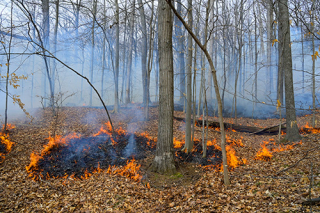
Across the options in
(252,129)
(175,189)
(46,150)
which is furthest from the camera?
(252,129)

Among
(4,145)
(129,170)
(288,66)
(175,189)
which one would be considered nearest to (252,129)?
(288,66)

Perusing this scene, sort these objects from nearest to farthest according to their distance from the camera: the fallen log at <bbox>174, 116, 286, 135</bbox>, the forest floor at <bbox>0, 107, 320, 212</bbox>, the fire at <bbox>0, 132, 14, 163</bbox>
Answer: the forest floor at <bbox>0, 107, 320, 212</bbox>, the fire at <bbox>0, 132, 14, 163</bbox>, the fallen log at <bbox>174, 116, 286, 135</bbox>

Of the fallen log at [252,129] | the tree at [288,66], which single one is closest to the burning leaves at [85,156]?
the fallen log at [252,129]

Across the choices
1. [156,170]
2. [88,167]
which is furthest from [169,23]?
[88,167]

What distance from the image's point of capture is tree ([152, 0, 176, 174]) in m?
5.53

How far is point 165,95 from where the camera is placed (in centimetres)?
553

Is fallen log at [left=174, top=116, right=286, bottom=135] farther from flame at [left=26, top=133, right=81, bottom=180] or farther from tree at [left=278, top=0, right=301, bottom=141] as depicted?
flame at [left=26, top=133, right=81, bottom=180]

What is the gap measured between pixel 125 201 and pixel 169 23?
5173 mm

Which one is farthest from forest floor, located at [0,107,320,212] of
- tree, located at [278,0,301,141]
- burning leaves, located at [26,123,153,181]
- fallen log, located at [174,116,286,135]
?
fallen log, located at [174,116,286,135]

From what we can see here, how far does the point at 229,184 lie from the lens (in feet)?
14.4

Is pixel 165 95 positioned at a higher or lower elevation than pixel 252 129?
higher

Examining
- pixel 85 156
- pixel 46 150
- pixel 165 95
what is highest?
Answer: pixel 165 95

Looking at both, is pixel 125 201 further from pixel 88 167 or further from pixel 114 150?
pixel 114 150

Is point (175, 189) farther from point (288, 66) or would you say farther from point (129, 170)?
point (288, 66)
